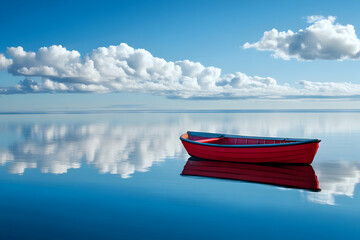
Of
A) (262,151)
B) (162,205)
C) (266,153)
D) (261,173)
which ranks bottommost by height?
(261,173)

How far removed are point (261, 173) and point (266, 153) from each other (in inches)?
76.7

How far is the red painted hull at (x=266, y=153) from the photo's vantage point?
16.6m

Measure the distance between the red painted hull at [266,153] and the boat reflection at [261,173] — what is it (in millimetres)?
385

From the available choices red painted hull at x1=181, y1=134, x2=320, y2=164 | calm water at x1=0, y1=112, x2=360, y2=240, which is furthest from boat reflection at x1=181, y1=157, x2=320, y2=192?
calm water at x1=0, y1=112, x2=360, y2=240

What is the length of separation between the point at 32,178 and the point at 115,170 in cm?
451

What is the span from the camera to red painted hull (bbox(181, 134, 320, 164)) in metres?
16.6

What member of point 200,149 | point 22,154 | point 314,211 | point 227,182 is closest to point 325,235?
point 314,211

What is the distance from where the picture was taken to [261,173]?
15.7 m

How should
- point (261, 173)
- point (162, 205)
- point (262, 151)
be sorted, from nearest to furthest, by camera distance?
point (162, 205) < point (261, 173) < point (262, 151)

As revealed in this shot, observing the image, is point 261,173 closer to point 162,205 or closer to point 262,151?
point 262,151

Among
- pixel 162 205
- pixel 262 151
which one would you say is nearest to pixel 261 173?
pixel 262 151

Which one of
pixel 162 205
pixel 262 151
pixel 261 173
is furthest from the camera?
pixel 262 151

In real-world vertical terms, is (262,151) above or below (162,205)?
above

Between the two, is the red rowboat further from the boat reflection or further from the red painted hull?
the boat reflection
